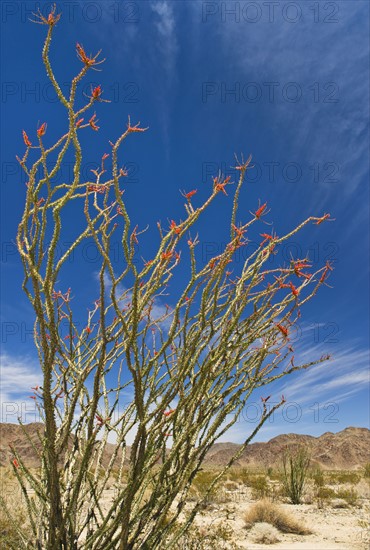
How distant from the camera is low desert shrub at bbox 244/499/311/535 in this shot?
8.92 meters

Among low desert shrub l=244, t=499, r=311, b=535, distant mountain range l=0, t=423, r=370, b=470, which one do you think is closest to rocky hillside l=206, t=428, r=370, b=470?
distant mountain range l=0, t=423, r=370, b=470

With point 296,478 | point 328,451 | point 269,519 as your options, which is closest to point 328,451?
point 328,451

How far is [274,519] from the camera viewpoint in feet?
30.2

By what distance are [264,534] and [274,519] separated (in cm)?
97

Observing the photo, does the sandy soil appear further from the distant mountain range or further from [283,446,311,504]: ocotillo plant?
the distant mountain range

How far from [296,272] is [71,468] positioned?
6.33ft

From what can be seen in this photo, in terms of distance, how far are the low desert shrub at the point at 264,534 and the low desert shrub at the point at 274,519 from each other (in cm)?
26

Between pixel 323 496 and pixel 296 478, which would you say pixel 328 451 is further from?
pixel 296 478

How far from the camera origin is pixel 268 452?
76.2 m

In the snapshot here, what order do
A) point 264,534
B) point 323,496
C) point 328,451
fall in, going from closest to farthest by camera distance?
point 264,534, point 323,496, point 328,451

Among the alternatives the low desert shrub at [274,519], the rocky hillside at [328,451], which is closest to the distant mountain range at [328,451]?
the rocky hillside at [328,451]

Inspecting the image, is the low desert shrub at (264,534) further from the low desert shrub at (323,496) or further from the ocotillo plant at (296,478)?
the ocotillo plant at (296,478)

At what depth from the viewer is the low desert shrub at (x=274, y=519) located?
8.92 meters

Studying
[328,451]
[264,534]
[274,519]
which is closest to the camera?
[264,534]
